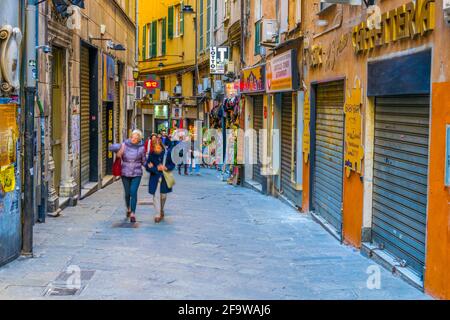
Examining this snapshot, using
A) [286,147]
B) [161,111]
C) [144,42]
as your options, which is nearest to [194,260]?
[286,147]

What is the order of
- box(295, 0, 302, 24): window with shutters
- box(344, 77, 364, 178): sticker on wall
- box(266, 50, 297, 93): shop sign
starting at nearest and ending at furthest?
1. box(344, 77, 364, 178): sticker on wall
2. box(295, 0, 302, 24): window with shutters
3. box(266, 50, 297, 93): shop sign

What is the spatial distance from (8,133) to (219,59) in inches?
797

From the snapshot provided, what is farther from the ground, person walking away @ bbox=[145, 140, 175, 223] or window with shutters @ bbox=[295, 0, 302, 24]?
window with shutters @ bbox=[295, 0, 302, 24]

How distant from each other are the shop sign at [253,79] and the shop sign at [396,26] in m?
9.04

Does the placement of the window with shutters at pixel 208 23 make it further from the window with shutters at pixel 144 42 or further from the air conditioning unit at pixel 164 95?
the window with shutters at pixel 144 42

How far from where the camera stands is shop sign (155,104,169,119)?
43.6 meters

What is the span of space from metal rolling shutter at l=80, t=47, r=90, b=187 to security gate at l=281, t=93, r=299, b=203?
16.1 feet

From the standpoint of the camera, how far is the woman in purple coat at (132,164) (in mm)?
12828

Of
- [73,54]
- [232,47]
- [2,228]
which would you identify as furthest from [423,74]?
[232,47]

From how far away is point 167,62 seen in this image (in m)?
41.9

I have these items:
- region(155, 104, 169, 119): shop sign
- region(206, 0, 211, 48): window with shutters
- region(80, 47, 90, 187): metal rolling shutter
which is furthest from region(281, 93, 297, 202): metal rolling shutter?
region(155, 104, 169, 119): shop sign

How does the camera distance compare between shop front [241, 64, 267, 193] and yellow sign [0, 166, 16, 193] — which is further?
shop front [241, 64, 267, 193]

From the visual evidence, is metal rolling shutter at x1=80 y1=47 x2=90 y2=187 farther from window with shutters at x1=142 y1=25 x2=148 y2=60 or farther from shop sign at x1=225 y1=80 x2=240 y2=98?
window with shutters at x1=142 y1=25 x2=148 y2=60

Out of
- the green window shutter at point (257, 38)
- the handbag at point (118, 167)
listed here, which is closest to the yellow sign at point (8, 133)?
the handbag at point (118, 167)
